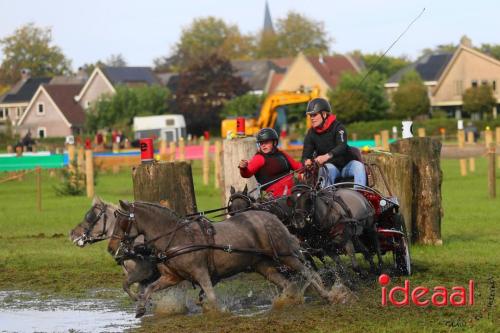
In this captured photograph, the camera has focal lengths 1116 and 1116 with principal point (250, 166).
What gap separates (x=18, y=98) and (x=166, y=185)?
356 ft

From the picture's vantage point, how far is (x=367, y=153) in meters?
17.4

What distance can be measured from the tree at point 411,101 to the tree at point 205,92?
53.4 feet

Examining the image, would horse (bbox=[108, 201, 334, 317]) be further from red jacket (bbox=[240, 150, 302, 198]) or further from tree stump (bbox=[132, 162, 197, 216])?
tree stump (bbox=[132, 162, 197, 216])

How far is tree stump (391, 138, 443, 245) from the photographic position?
Answer: 1759 cm

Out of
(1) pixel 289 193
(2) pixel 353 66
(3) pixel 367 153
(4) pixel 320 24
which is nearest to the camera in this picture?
(1) pixel 289 193

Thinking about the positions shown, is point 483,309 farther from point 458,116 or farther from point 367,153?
point 458,116

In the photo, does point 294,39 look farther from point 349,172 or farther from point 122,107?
point 349,172

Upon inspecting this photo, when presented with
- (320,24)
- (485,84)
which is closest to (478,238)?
(485,84)

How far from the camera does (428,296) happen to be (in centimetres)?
1241

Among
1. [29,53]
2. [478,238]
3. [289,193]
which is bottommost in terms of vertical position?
[478,238]

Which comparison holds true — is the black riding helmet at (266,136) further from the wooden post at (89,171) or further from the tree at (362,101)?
the tree at (362,101)

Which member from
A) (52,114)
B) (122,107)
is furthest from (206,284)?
(52,114)

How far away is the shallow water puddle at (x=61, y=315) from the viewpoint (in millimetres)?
11609

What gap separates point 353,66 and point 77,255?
99541 mm
